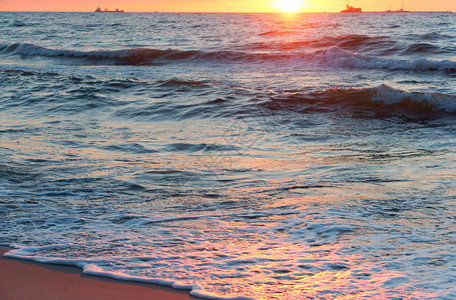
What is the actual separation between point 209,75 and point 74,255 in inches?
483

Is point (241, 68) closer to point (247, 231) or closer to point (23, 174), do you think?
point (23, 174)

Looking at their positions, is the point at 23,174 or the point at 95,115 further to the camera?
the point at 95,115

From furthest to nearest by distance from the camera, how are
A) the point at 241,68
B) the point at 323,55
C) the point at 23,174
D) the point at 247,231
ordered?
the point at 323,55
the point at 241,68
the point at 23,174
the point at 247,231

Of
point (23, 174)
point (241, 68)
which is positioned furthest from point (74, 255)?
point (241, 68)

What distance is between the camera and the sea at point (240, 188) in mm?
2992

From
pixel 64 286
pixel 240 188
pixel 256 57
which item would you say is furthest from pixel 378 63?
pixel 64 286

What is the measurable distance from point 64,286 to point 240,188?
7.51ft

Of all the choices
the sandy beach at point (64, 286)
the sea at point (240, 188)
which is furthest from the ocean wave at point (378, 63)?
the sandy beach at point (64, 286)

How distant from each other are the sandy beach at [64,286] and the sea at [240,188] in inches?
4.4

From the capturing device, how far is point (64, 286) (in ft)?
9.20

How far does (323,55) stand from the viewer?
18562 mm

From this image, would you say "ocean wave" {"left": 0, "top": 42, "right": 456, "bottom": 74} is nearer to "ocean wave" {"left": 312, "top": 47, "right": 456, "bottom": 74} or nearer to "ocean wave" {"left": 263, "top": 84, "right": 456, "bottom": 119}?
"ocean wave" {"left": 312, "top": 47, "right": 456, "bottom": 74}

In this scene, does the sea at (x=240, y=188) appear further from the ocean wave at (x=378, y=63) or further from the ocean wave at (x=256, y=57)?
the ocean wave at (x=256, y=57)

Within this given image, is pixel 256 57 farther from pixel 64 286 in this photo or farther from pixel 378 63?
pixel 64 286
